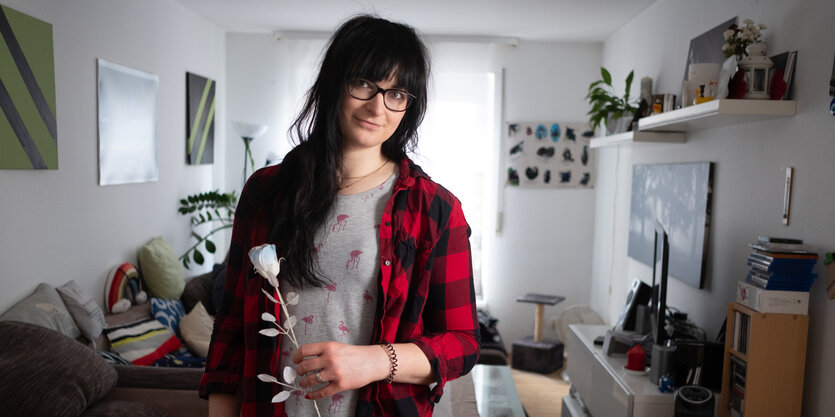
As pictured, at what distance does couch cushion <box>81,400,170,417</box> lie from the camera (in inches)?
75.5

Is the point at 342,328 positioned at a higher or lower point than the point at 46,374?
higher

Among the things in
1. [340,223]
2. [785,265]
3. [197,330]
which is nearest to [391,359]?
[340,223]

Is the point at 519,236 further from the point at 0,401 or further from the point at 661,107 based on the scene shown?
the point at 0,401

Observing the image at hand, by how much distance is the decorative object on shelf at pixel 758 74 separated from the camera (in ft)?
7.22

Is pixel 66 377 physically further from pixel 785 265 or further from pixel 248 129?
pixel 248 129

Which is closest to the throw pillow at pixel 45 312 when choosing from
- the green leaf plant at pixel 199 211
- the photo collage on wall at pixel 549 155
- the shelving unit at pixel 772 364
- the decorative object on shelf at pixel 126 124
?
the decorative object on shelf at pixel 126 124

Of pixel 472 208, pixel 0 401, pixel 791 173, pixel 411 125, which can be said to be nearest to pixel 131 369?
pixel 0 401

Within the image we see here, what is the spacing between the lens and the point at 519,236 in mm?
5105

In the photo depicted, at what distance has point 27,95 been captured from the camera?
2436 mm

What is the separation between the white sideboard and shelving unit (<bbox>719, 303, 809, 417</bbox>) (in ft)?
1.24

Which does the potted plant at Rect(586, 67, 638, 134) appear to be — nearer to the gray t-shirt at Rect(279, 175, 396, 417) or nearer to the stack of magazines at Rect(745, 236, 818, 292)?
the stack of magazines at Rect(745, 236, 818, 292)

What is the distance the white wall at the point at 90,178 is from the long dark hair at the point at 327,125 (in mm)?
1984

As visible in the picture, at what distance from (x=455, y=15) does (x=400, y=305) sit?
370 centimetres

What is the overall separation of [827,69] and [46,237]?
313 centimetres
